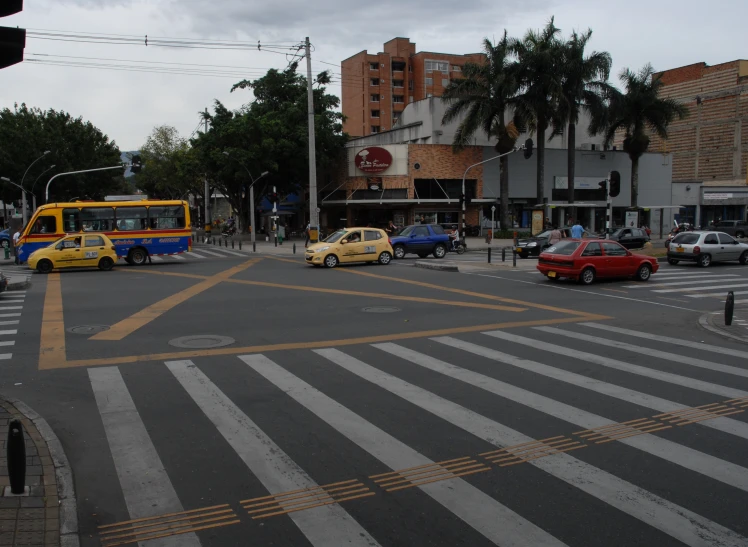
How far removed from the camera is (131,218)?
99.7 ft

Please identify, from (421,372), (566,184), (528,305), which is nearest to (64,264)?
(528,305)

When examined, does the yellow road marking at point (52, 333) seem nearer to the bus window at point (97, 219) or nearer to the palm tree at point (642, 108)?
the bus window at point (97, 219)

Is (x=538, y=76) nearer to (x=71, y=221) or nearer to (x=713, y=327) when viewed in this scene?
(x=71, y=221)

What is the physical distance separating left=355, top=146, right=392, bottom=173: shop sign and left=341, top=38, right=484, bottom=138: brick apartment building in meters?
38.1

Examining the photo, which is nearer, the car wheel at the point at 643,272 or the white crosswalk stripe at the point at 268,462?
the white crosswalk stripe at the point at 268,462

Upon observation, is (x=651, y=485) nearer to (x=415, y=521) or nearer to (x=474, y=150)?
(x=415, y=521)

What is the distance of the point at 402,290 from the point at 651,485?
1369cm

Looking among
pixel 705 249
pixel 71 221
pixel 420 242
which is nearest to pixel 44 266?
pixel 71 221

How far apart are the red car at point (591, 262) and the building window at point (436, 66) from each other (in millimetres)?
70728

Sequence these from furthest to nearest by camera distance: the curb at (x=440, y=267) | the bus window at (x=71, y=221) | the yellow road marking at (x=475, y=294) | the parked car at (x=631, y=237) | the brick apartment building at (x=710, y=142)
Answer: the brick apartment building at (x=710, y=142) < the parked car at (x=631, y=237) < the bus window at (x=71, y=221) < the curb at (x=440, y=267) < the yellow road marking at (x=475, y=294)

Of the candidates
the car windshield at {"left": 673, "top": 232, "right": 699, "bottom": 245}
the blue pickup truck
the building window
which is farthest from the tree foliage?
the car windshield at {"left": 673, "top": 232, "right": 699, "bottom": 245}

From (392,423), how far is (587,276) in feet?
50.0

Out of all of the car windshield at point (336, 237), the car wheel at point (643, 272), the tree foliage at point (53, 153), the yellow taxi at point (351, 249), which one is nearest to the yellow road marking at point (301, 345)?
the car wheel at point (643, 272)

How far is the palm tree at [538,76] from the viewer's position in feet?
154
